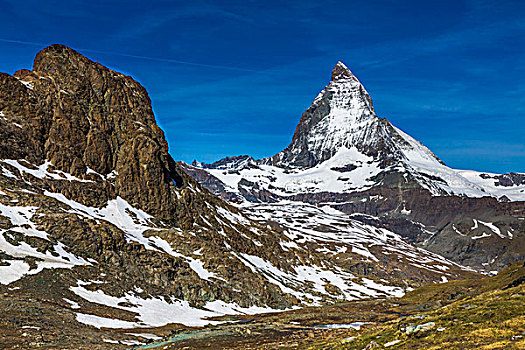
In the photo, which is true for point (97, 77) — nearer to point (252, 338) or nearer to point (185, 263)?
point (185, 263)

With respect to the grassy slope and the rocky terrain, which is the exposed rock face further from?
the grassy slope

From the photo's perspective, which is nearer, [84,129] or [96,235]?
[96,235]

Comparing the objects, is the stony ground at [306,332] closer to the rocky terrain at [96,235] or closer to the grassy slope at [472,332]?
the grassy slope at [472,332]

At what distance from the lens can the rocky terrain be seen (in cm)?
9625

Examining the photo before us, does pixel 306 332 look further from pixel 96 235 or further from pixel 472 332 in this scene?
pixel 96 235

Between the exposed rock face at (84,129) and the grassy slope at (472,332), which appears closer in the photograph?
the grassy slope at (472,332)

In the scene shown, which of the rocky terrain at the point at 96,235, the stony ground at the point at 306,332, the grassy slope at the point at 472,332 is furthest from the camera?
the rocky terrain at the point at 96,235

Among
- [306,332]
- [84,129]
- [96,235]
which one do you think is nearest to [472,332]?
[306,332]

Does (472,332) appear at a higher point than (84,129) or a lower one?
lower

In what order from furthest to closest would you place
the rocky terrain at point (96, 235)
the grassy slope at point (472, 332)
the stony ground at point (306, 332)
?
the rocky terrain at point (96, 235)
the stony ground at point (306, 332)
the grassy slope at point (472, 332)

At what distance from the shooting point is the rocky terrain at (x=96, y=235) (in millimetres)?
96250

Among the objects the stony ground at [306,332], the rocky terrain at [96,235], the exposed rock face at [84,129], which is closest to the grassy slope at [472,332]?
the stony ground at [306,332]

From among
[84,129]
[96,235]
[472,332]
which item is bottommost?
[472,332]

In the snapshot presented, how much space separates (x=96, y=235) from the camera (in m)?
136
